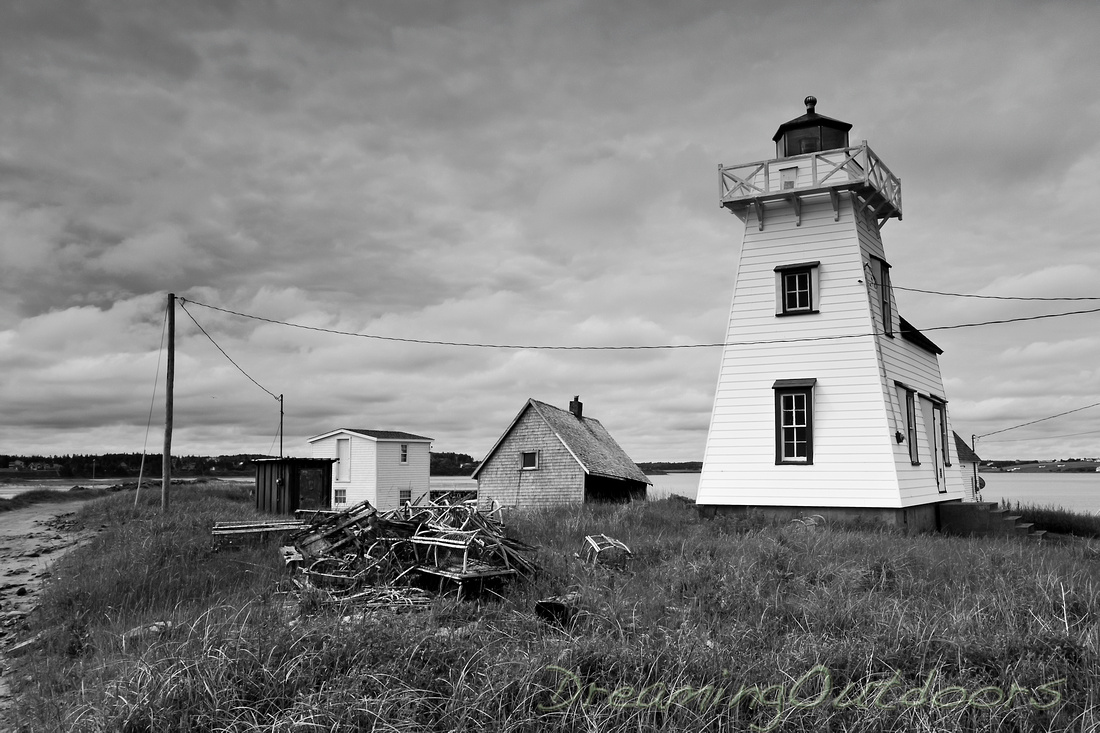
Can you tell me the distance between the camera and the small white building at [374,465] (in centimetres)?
4216

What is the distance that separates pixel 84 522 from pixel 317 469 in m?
10.9

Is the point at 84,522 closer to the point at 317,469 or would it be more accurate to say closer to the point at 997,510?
the point at 317,469

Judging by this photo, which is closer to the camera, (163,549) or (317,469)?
(163,549)

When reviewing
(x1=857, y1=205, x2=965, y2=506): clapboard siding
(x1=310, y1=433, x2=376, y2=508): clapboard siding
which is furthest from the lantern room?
Result: (x1=310, y1=433, x2=376, y2=508): clapboard siding

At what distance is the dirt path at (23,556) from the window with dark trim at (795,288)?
16397 millimetres

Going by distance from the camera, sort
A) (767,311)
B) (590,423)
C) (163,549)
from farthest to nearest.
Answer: (590,423) → (767,311) → (163,549)

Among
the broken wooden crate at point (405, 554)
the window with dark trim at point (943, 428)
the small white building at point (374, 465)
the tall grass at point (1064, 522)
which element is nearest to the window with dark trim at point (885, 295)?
the window with dark trim at point (943, 428)

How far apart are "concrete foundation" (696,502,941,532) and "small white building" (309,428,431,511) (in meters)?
25.7

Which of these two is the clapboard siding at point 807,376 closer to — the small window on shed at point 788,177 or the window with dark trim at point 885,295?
the small window on shed at point 788,177

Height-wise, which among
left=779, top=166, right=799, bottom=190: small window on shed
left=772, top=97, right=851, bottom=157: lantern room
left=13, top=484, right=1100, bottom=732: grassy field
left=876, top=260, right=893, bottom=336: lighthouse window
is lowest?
left=13, top=484, right=1100, bottom=732: grassy field

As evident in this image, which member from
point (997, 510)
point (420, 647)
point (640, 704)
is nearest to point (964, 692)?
point (640, 704)

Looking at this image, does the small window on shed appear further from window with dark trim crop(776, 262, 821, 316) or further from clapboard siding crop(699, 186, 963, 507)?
window with dark trim crop(776, 262, 821, 316)

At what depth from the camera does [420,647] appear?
245 inches

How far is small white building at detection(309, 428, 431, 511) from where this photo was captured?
4216 cm
